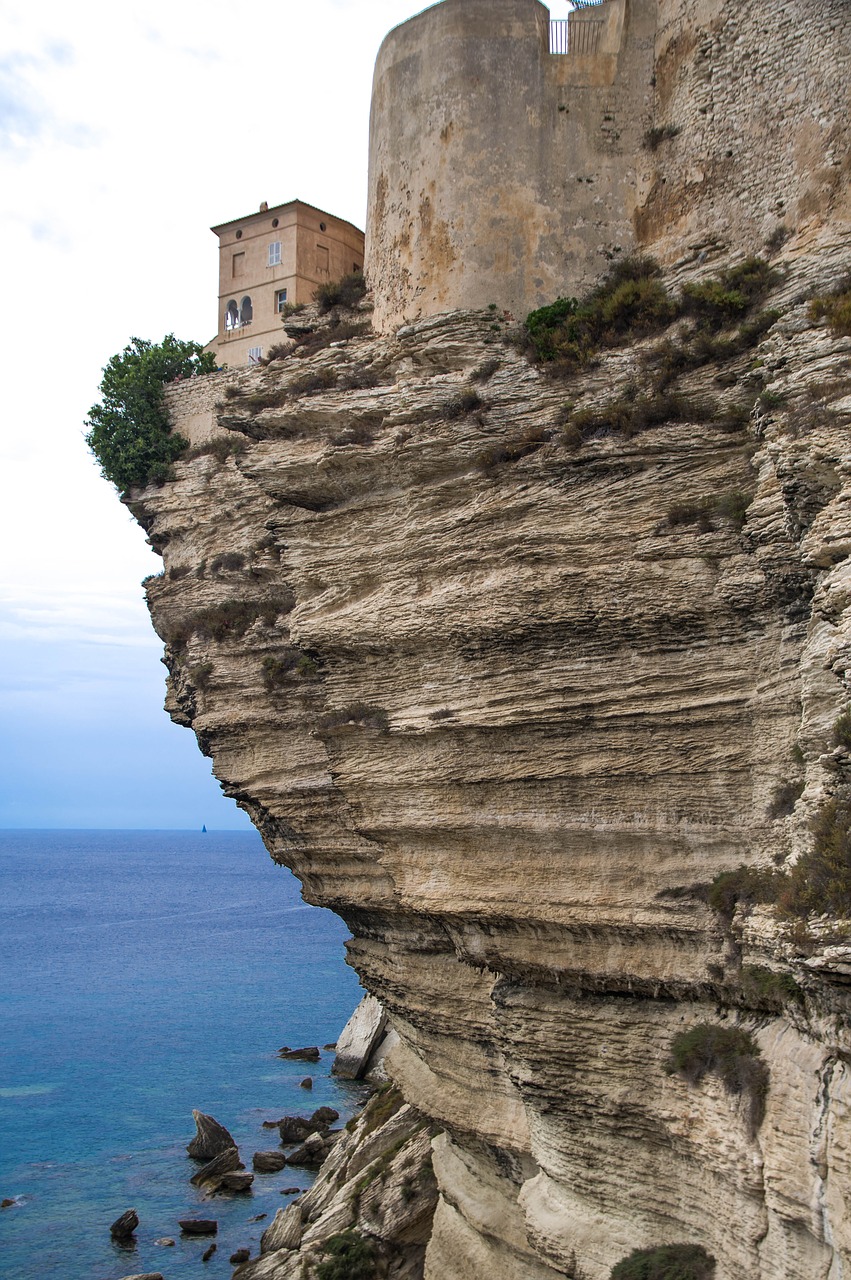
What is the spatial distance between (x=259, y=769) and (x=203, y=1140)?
2208 centimetres

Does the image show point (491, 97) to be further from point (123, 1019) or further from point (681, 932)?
point (123, 1019)

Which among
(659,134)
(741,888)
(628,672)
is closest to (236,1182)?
(741,888)

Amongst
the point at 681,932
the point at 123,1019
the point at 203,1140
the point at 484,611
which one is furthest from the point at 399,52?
the point at 123,1019

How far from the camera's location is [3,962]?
8919 cm

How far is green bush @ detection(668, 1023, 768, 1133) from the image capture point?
13.8m

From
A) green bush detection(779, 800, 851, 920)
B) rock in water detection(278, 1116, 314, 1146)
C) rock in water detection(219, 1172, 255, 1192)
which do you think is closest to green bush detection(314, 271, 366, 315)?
green bush detection(779, 800, 851, 920)

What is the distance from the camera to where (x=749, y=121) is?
18266mm

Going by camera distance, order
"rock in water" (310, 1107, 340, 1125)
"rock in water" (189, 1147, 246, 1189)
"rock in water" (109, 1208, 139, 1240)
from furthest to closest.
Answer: "rock in water" (310, 1107, 340, 1125) → "rock in water" (189, 1147, 246, 1189) → "rock in water" (109, 1208, 139, 1240)

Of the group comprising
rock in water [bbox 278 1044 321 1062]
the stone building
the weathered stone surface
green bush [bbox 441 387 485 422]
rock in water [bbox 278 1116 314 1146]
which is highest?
the stone building

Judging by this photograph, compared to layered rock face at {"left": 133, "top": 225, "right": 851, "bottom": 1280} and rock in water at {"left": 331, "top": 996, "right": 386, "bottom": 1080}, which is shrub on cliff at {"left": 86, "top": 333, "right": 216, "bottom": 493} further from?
rock in water at {"left": 331, "top": 996, "right": 386, "bottom": 1080}

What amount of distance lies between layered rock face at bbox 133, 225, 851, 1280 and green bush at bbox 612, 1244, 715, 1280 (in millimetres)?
227

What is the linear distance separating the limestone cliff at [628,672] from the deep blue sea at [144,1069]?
56.5 feet

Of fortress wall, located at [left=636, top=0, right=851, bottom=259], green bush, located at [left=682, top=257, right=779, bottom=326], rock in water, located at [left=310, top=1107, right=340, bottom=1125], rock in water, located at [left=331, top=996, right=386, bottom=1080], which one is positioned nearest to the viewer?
green bush, located at [left=682, top=257, right=779, bottom=326]

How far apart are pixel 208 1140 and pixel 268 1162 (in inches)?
137
